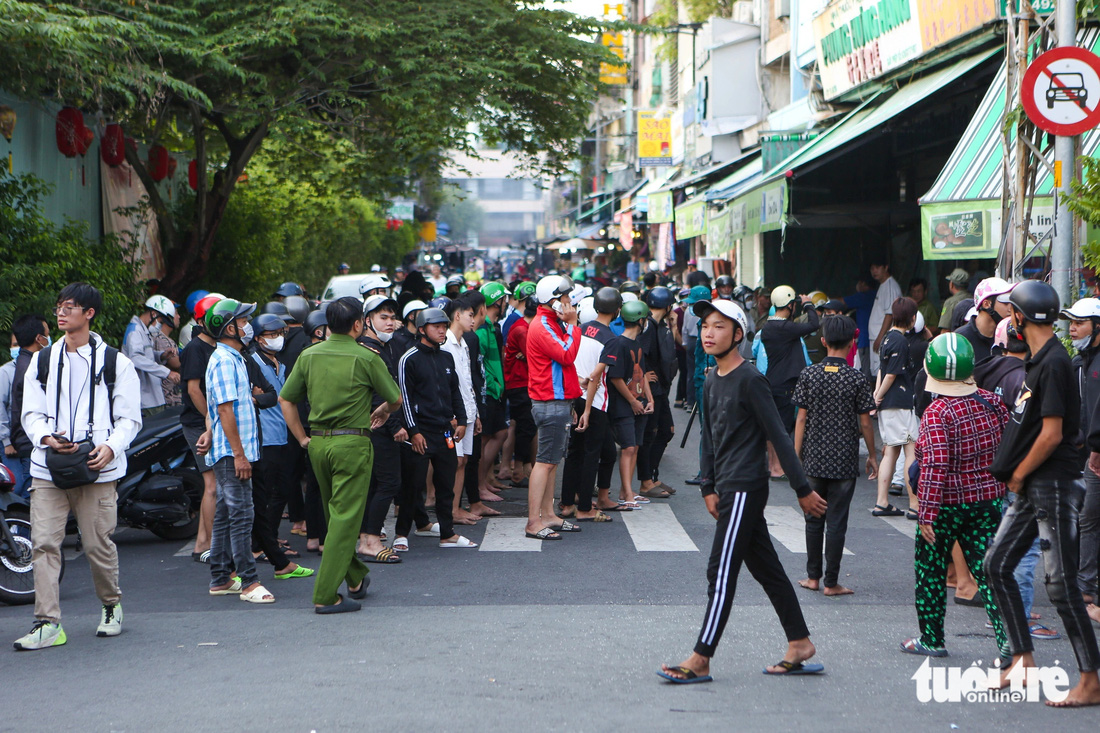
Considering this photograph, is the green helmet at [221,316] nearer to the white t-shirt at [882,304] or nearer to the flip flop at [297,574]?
the flip flop at [297,574]

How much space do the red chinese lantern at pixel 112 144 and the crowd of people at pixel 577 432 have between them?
199 inches

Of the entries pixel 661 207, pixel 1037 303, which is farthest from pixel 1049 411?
pixel 661 207

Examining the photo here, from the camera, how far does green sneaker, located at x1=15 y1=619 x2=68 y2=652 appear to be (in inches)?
238

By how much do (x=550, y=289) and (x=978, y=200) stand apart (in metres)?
4.18

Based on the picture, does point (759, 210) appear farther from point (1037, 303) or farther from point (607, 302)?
point (1037, 303)

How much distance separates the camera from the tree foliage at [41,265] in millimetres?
9961

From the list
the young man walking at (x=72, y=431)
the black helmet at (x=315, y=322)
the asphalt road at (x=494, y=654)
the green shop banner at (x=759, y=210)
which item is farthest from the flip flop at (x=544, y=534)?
the green shop banner at (x=759, y=210)

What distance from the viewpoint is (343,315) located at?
22.5ft

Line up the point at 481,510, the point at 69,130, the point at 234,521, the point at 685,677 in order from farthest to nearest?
the point at 69,130 < the point at 481,510 < the point at 234,521 < the point at 685,677

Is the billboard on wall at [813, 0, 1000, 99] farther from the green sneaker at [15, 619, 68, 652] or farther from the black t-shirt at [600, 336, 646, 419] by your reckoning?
the green sneaker at [15, 619, 68, 652]

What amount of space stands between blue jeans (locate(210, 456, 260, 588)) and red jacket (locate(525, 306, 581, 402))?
263 centimetres

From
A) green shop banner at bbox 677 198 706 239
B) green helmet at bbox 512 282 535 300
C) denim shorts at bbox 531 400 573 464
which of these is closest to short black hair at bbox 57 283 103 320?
Answer: denim shorts at bbox 531 400 573 464

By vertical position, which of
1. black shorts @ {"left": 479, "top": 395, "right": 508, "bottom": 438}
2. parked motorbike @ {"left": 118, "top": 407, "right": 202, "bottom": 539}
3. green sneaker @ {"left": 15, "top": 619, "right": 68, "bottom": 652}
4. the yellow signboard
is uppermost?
the yellow signboard

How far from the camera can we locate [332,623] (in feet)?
21.5
